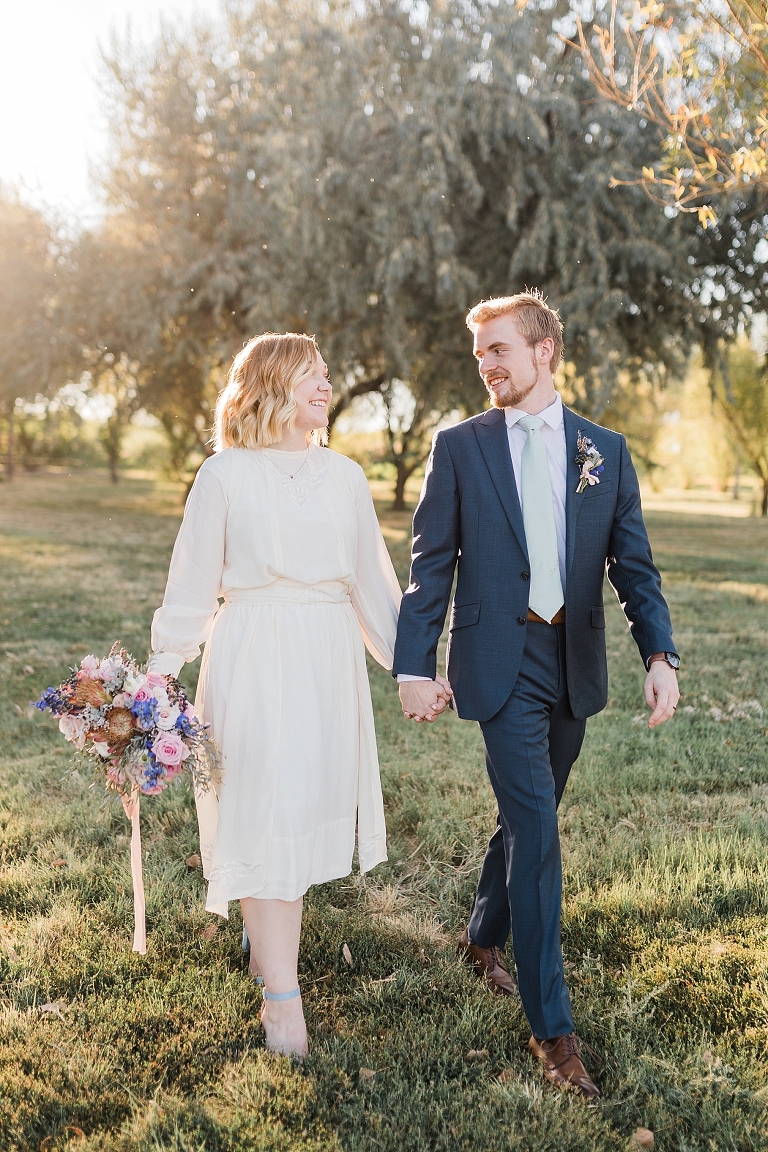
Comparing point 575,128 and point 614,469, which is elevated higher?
point 575,128

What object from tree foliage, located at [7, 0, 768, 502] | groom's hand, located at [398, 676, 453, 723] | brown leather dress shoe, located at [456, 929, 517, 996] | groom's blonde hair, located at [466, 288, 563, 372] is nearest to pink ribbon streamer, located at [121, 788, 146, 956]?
groom's hand, located at [398, 676, 453, 723]

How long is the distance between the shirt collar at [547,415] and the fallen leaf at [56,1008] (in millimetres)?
2590

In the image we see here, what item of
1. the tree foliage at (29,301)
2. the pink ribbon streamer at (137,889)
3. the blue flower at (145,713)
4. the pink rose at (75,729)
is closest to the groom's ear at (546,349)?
the blue flower at (145,713)

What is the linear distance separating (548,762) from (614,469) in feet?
3.35

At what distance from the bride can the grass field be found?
350mm

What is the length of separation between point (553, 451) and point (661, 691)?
88cm

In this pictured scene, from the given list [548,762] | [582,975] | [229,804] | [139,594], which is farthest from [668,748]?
[139,594]

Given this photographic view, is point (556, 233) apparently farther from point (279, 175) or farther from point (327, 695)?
point (327, 695)

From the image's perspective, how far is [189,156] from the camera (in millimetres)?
16875

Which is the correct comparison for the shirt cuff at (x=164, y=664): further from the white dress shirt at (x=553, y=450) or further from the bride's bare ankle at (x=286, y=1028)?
the white dress shirt at (x=553, y=450)

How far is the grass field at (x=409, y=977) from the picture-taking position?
2725 millimetres

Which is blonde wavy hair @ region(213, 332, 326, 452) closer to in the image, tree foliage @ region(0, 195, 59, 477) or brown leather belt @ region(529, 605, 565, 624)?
brown leather belt @ region(529, 605, 565, 624)

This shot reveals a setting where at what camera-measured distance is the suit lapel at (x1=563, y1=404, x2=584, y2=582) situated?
3.02 meters

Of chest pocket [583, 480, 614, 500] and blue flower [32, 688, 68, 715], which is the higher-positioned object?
chest pocket [583, 480, 614, 500]
